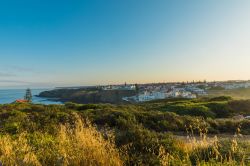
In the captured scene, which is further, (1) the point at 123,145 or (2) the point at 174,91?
(2) the point at 174,91

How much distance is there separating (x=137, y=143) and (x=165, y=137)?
1.08 m

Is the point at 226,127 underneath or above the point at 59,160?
underneath

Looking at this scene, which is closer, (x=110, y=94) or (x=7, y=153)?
(x=7, y=153)

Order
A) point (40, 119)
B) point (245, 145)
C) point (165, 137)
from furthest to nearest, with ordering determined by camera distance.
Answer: point (40, 119), point (165, 137), point (245, 145)

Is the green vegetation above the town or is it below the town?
above

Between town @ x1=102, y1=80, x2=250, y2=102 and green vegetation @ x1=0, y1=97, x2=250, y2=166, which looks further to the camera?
town @ x1=102, y1=80, x2=250, y2=102

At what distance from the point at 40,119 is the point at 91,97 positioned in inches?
4046

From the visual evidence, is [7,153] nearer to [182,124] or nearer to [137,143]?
[137,143]

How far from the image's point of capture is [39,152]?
5660 mm

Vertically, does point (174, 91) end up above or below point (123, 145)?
below

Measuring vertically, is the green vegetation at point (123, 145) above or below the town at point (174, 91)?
above

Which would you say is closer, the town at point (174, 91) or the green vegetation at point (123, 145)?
the green vegetation at point (123, 145)

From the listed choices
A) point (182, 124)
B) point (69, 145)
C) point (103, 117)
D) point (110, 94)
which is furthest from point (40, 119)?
point (110, 94)

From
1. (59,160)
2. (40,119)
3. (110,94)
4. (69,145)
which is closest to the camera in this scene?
(59,160)
